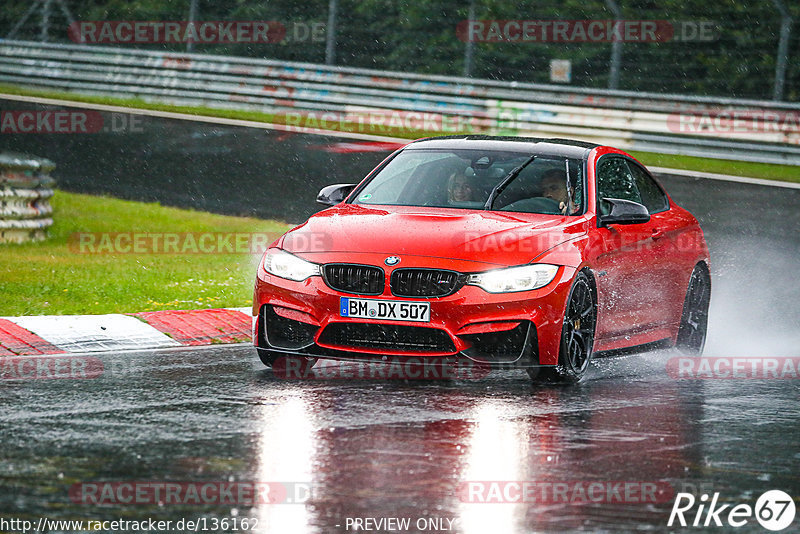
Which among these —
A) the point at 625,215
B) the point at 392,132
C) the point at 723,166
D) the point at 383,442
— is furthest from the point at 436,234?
the point at 392,132

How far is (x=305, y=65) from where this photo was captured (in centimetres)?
2706

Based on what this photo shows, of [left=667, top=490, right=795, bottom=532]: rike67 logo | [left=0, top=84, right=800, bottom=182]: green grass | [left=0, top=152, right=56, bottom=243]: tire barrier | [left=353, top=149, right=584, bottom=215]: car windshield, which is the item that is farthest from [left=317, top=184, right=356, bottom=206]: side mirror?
[left=0, top=84, right=800, bottom=182]: green grass

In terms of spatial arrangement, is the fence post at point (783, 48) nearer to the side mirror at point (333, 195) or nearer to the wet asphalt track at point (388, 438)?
the wet asphalt track at point (388, 438)

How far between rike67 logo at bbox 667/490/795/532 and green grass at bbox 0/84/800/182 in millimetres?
18359

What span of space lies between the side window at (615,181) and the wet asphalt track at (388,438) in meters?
1.20

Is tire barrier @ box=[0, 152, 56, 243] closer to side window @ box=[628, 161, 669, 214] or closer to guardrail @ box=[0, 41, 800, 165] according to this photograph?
side window @ box=[628, 161, 669, 214]

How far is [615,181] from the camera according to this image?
34.3 feet

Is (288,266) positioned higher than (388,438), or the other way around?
(288,266)

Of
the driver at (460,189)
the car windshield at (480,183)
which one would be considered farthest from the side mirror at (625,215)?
the driver at (460,189)

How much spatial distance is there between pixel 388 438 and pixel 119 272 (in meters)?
7.02

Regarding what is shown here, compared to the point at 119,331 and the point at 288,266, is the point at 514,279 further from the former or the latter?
the point at 119,331

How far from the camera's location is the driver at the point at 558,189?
966cm

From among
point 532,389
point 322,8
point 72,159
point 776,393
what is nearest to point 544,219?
point 532,389

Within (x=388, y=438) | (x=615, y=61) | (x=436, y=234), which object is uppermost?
(x=615, y=61)
